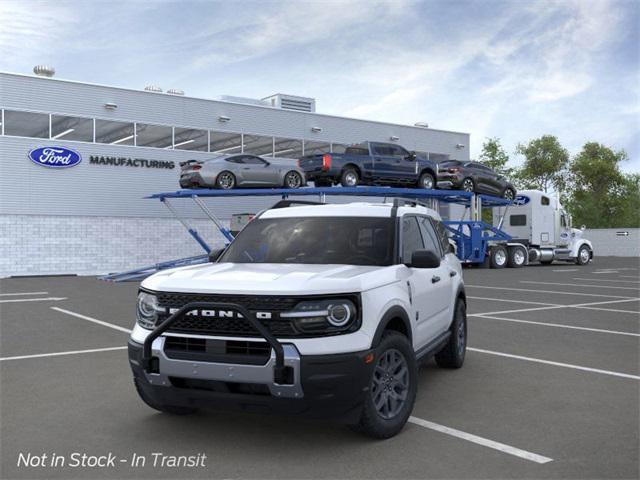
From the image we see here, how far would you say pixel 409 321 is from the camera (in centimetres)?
517

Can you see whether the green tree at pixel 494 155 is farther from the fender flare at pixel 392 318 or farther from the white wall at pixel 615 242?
the fender flare at pixel 392 318

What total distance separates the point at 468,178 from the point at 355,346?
24.3 meters

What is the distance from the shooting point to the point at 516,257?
30.6 m

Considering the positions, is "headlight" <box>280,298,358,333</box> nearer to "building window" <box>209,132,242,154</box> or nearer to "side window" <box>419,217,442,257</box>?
"side window" <box>419,217,442,257</box>

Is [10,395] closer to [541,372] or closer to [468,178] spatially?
[541,372]

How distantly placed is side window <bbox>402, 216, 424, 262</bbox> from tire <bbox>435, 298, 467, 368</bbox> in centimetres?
122

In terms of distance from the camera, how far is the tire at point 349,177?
79.2ft

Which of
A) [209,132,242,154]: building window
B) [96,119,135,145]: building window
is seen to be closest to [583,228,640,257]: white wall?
[209,132,242,154]: building window

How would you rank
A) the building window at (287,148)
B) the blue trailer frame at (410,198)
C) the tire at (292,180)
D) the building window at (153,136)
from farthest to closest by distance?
the building window at (287,148), the building window at (153,136), the tire at (292,180), the blue trailer frame at (410,198)

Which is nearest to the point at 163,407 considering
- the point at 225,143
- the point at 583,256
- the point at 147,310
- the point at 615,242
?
the point at 147,310

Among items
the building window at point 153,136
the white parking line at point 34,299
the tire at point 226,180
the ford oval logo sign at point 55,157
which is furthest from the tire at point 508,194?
the white parking line at point 34,299

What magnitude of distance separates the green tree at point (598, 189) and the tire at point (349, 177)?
54472 millimetres

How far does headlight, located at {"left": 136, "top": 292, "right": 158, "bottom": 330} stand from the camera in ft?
15.5

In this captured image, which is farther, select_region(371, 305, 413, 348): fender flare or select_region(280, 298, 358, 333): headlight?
select_region(371, 305, 413, 348): fender flare
